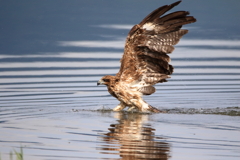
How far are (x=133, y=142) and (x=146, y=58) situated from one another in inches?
139

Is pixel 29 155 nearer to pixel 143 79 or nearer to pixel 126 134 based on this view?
pixel 126 134

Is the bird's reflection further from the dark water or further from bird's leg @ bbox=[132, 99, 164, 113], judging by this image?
bird's leg @ bbox=[132, 99, 164, 113]

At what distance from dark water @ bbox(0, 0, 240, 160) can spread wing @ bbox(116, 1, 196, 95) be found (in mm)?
689

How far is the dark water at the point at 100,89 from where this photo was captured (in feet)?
29.7

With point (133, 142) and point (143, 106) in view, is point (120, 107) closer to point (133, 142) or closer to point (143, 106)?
point (143, 106)

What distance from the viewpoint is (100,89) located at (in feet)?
50.0

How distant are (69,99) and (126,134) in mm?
4123

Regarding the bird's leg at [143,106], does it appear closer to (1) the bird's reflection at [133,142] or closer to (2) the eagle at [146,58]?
(2) the eagle at [146,58]

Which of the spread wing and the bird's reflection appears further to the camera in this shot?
the spread wing

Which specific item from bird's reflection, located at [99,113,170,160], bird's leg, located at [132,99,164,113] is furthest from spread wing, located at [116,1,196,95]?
bird's reflection, located at [99,113,170,160]

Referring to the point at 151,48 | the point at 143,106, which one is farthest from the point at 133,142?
the point at 151,48

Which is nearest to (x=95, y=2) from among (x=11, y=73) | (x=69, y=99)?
(x=11, y=73)

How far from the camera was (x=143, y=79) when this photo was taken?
12.7 metres

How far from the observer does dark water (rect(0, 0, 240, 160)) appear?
907 centimetres
